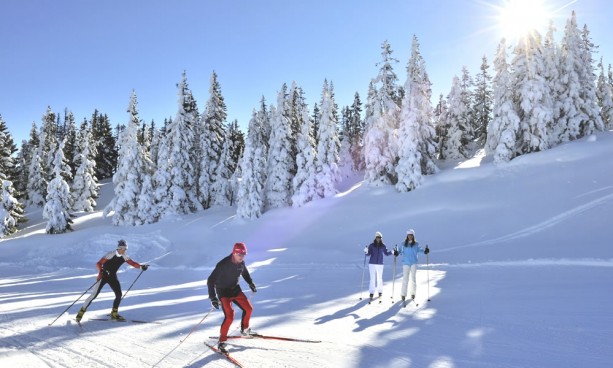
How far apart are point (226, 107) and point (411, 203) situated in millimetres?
26680

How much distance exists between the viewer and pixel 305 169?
3972cm

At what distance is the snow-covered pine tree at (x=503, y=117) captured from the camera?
34.1 meters

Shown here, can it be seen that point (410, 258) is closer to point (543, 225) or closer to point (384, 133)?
point (543, 225)

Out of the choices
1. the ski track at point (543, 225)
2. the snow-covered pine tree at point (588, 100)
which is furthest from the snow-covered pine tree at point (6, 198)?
the snow-covered pine tree at point (588, 100)

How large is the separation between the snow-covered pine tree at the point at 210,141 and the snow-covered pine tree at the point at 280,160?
299 inches

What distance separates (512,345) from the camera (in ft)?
25.5

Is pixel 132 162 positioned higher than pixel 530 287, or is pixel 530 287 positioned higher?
pixel 132 162

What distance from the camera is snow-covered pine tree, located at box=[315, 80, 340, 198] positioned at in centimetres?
3900

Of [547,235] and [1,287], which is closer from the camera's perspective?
[1,287]

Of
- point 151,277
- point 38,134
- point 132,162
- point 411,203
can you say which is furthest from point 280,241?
point 38,134

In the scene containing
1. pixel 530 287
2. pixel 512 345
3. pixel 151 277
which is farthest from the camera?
pixel 151 277

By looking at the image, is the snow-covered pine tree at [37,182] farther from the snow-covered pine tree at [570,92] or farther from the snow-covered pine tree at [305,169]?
the snow-covered pine tree at [570,92]

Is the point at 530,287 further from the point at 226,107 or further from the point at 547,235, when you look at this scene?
the point at 226,107

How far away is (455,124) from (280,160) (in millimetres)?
21880
